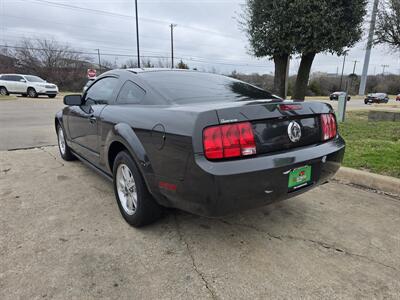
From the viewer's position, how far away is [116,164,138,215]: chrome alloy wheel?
108 inches

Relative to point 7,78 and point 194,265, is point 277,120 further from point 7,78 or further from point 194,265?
point 7,78

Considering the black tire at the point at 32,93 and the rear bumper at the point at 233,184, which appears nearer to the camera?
the rear bumper at the point at 233,184

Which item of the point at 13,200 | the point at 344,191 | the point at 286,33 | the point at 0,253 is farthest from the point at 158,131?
the point at 286,33

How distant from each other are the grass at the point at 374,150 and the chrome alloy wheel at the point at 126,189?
3136 mm

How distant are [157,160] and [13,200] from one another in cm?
212

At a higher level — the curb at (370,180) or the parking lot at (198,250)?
the curb at (370,180)

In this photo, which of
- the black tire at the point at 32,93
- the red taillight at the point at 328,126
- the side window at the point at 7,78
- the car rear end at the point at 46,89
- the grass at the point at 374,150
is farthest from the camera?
the side window at the point at 7,78

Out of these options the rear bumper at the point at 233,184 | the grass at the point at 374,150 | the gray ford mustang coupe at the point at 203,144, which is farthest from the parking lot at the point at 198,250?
the grass at the point at 374,150

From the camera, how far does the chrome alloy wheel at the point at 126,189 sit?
273cm

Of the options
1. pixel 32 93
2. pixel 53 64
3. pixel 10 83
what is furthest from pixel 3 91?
pixel 53 64

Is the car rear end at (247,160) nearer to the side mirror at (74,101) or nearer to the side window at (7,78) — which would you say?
the side mirror at (74,101)

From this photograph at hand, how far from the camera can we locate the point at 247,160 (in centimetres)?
202

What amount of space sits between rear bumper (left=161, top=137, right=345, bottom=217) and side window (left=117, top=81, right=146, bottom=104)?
3.35 ft

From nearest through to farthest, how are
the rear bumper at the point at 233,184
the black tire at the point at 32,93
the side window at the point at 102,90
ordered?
the rear bumper at the point at 233,184 < the side window at the point at 102,90 < the black tire at the point at 32,93
